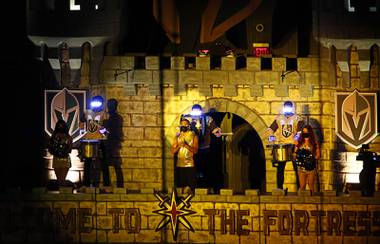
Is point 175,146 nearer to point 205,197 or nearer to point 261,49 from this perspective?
point 205,197

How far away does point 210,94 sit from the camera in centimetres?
2883

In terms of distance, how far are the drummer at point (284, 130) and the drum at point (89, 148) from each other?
13.8 feet

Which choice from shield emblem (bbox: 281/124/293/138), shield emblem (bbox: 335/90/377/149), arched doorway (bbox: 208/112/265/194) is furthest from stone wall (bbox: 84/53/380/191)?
arched doorway (bbox: 208/112/265/194)

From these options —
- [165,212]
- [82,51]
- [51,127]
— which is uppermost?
[82,51]

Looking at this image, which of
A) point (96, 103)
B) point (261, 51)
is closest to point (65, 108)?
point (96, 103)

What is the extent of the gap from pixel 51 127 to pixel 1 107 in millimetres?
1712

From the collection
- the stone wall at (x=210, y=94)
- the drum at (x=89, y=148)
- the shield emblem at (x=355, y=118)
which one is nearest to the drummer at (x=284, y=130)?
the stone wall at (x=210, y=94)

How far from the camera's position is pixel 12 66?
29.3m

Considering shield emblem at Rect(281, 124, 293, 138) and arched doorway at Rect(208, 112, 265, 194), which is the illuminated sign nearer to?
arched doorway at Rect(208, 112, 265, 194)

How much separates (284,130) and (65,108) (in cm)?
558

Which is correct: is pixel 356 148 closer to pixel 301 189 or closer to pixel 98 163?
pixel 301 189

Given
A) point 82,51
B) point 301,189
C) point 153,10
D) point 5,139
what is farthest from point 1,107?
point 301,189

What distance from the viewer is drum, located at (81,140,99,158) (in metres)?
27.3

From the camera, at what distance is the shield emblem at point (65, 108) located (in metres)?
28.6
